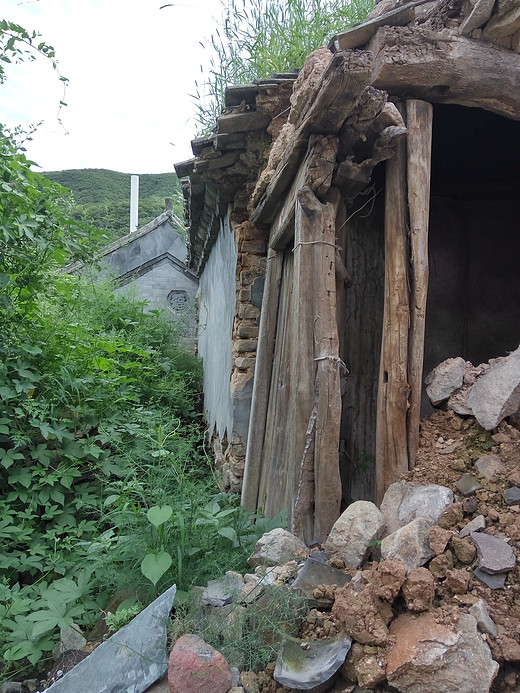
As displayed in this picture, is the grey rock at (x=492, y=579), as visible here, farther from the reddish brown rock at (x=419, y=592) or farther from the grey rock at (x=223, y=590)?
the grey rock at (x=223, y=590)

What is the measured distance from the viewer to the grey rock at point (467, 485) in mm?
2186

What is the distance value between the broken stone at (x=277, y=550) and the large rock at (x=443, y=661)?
0.75 meters

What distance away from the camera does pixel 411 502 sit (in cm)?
226

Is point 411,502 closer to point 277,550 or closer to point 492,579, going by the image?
point 492,579

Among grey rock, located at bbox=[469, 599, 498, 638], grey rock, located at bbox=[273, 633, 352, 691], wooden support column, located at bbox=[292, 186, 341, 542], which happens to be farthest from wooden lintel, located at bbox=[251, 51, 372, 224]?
grey rock, located at bbox=[273, 633, 352, 691]

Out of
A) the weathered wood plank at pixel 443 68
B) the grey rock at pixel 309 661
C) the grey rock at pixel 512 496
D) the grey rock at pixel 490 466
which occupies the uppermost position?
the weathered wood plank at pixel 443 68

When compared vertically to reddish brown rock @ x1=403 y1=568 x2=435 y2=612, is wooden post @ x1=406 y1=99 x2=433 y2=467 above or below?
above

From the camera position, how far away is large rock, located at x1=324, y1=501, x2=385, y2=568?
215cm

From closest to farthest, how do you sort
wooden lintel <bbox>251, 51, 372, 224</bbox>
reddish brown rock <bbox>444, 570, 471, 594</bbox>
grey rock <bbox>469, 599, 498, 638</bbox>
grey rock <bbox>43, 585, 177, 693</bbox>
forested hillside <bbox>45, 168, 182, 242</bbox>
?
Answer: grey rock <bbox>469, 599, 498, 638</bbox>
reddish brown rock <bbox>444, 570, 471, 594</bbox>
grey rock <bbox>43, 585, 177, 693</bbox>
wooden lintel <bbox>251, 51, 372, 224</bbox>
forested hillside <bbox>45, 168, 182, 242</bbox>

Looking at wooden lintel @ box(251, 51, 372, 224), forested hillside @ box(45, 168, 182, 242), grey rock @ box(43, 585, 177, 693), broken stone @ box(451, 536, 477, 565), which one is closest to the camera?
broken stone @ box(451, 536, 477, 565)

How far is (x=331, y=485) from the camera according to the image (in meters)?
2.54

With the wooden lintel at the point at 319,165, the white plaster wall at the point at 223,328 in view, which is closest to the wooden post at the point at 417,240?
the wooden lintel at the point at 319,165

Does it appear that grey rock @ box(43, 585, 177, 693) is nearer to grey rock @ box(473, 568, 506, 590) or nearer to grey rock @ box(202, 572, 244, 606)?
grey rock @ box(202, 572, 244, 606)

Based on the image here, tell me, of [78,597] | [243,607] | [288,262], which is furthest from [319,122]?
[78,597]
